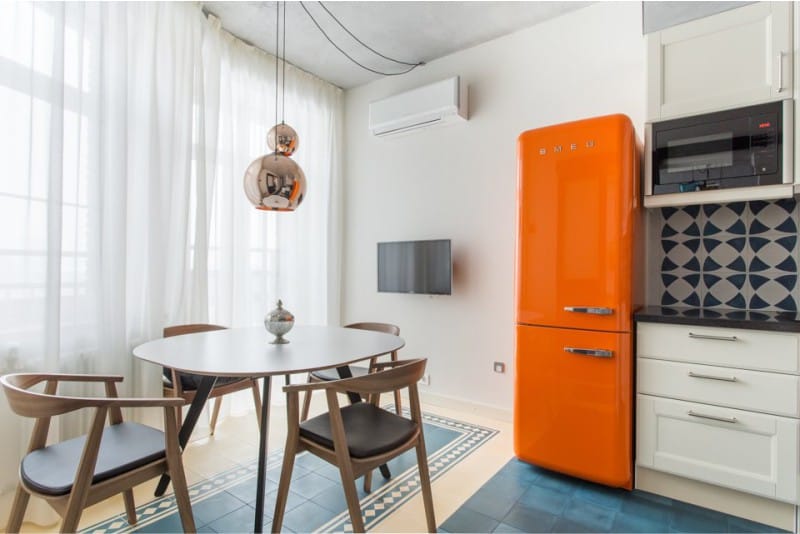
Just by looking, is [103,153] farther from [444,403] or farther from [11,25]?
[444,403]

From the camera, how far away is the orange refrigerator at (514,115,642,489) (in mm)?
2178

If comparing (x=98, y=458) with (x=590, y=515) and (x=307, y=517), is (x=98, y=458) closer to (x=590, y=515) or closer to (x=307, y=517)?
(x=307, y=517)

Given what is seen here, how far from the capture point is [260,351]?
1.94 m

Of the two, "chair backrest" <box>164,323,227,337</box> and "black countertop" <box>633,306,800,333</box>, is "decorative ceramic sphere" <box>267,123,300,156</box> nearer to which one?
"chair backrest" <box>164,323,227,337</box>

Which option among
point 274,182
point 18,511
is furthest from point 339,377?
point 18,511

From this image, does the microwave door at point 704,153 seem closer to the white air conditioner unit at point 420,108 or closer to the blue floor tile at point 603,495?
the white air conditioner unit at point 420,108

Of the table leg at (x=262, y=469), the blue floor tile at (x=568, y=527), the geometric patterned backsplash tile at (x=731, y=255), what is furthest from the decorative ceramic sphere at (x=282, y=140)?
the geometric patterned backsplash tile at (x=731, y=255)

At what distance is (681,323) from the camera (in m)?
2.10

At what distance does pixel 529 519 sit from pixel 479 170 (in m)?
2.41

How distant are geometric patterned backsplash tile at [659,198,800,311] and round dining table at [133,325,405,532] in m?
1.84

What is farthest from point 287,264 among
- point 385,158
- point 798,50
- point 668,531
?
point 798,50

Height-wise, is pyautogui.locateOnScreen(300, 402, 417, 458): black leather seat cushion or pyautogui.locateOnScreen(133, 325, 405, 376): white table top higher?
pyautogui.locateOnScreen(133, 325, 405, 376): white table top

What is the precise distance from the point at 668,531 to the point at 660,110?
2.09 m

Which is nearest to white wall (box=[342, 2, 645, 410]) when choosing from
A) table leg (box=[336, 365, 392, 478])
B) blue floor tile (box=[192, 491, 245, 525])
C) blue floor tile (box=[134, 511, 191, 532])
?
table leg (box=[336, 365, 392, 478])
